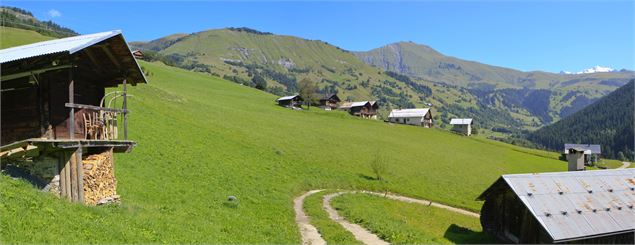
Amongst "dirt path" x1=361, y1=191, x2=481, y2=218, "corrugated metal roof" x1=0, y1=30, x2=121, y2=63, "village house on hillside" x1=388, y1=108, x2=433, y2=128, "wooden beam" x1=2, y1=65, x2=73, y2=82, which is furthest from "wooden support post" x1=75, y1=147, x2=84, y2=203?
"village house on hillside" x1=388, y1=108, x2=433, y2=128

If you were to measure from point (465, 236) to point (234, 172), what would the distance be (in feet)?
61.8

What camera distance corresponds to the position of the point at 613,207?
85.6ft

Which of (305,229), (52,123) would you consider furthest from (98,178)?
(305,229)

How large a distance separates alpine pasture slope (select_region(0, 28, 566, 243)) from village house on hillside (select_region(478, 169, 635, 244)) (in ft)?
45.7

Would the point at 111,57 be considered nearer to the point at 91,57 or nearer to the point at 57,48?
the point at 91,57

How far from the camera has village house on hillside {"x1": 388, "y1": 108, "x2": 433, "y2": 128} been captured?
447 ft

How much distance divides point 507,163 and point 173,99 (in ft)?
194

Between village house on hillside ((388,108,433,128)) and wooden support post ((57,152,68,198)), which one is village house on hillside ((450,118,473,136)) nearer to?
village house on hillside ((388,108,433,128))

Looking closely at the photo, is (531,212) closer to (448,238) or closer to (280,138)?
(448,238)

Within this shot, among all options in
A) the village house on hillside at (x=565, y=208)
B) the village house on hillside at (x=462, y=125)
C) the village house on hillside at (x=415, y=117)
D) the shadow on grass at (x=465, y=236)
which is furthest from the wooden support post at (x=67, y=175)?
the village house on hillside at (x=462, y=125)

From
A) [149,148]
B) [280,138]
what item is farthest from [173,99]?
[149,148]

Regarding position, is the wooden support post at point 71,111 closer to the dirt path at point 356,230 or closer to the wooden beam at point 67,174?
the wooden beam at point 67,174

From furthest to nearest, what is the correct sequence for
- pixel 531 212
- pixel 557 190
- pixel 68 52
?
pixel 557 190 → pixel 531 212 → pixel 68 52

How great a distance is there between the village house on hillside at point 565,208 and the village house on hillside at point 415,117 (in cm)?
10740
